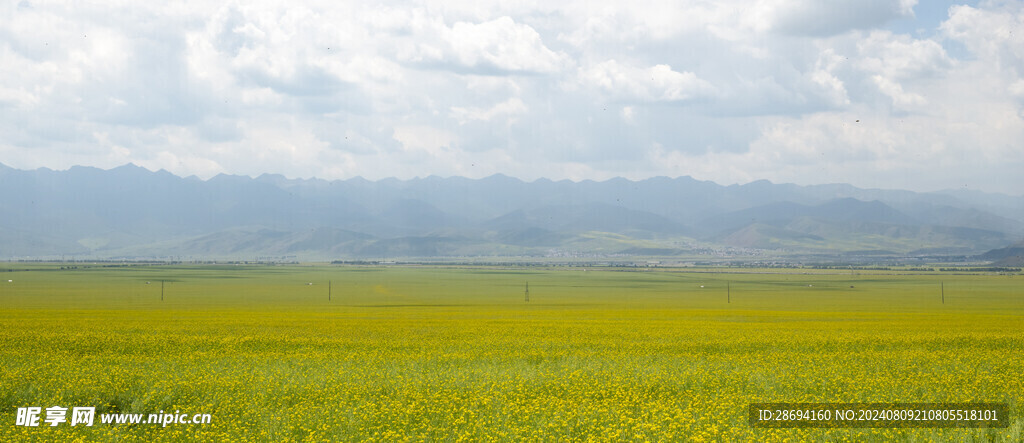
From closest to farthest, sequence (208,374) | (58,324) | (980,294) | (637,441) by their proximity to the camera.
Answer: (637,441)
(208,374)
(58,324)
(980,294)

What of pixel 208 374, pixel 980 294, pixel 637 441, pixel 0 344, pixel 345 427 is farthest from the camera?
pixel 980 294

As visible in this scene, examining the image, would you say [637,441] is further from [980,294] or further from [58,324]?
[980,294]

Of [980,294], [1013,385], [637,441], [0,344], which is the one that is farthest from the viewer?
[980,294]

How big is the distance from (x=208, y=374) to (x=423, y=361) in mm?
7231

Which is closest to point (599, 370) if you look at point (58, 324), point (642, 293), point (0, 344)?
point (0, 344)

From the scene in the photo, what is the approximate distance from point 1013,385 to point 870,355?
805cm

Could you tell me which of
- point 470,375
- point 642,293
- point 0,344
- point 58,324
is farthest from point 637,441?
point 642,293

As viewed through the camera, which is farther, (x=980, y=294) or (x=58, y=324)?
(x=980, y=294)

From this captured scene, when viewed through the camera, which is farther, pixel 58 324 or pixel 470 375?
pixel 58 324

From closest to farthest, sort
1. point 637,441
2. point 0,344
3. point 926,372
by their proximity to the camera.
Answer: point 637,441 < point 926,372 < point 0,344

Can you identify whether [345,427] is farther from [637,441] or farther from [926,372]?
[926,372]

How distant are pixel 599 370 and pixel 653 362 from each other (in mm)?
3560

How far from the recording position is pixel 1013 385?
2139 centimetres

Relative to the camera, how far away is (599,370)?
24703 millimetres
